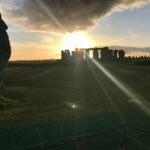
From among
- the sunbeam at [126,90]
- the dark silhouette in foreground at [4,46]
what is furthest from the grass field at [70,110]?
the dark silhouette in foreground at [4,46]

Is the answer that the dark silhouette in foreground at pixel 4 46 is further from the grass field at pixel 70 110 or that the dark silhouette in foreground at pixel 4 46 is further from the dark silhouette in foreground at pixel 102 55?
the dark silhouette in foreground at pixel 102 55

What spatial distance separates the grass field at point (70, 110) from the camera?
2439cm

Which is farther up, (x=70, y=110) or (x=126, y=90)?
(x=70, y=110)

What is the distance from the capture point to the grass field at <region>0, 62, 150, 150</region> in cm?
2439

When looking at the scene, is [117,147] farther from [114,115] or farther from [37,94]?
[37,94]

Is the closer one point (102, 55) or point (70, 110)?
point (70, 110)

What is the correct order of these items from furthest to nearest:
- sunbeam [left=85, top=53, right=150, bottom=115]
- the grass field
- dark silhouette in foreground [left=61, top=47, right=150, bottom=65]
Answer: dark silhouette in foreground [left=61, top=47, right=150, bottom=65] → sunbeam [left=85, top=53, right=150, bottom=115] → the grass field

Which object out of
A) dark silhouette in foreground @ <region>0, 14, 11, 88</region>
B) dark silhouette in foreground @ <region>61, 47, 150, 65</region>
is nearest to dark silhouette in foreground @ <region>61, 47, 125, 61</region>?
dark silhouette in foreground @ <region>61, 47, 150, 65</region>

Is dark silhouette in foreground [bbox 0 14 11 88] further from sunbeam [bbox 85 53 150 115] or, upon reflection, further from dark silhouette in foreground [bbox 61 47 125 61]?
dark silhouette in foreground [bbox 61 47 125 61]

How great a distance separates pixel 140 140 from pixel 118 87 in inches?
1216

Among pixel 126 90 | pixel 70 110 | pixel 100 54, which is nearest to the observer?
pixel 70 110

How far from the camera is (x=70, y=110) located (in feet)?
121

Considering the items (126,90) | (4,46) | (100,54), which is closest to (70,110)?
(4,46)

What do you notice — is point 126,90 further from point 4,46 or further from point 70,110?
point 4,46
